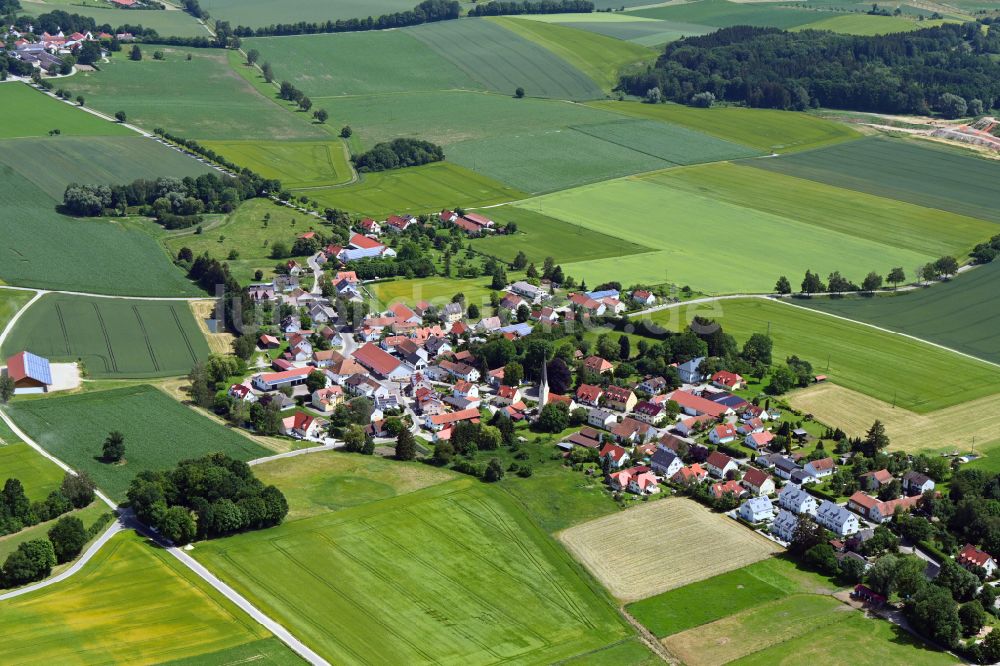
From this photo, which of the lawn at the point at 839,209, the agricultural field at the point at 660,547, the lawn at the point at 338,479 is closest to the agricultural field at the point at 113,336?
the lawn at the point at 338,479

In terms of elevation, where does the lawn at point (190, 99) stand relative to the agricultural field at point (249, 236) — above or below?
above

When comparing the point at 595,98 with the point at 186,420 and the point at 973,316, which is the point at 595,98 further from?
the point at 186,420

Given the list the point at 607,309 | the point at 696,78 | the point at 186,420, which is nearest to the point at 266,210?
the point at 607,309

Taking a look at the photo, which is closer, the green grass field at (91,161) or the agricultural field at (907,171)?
the green grass field at (91,161)

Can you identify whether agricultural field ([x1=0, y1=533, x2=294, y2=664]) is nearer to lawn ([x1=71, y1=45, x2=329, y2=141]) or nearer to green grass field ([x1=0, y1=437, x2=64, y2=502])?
green grass field ([x1=0, y1=437, x2=64, y2=502])

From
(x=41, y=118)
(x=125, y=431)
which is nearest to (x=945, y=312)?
(x=125, y=431)

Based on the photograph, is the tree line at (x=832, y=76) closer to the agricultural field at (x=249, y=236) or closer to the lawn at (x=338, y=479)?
the agricultural field at (x=249, y=236)
